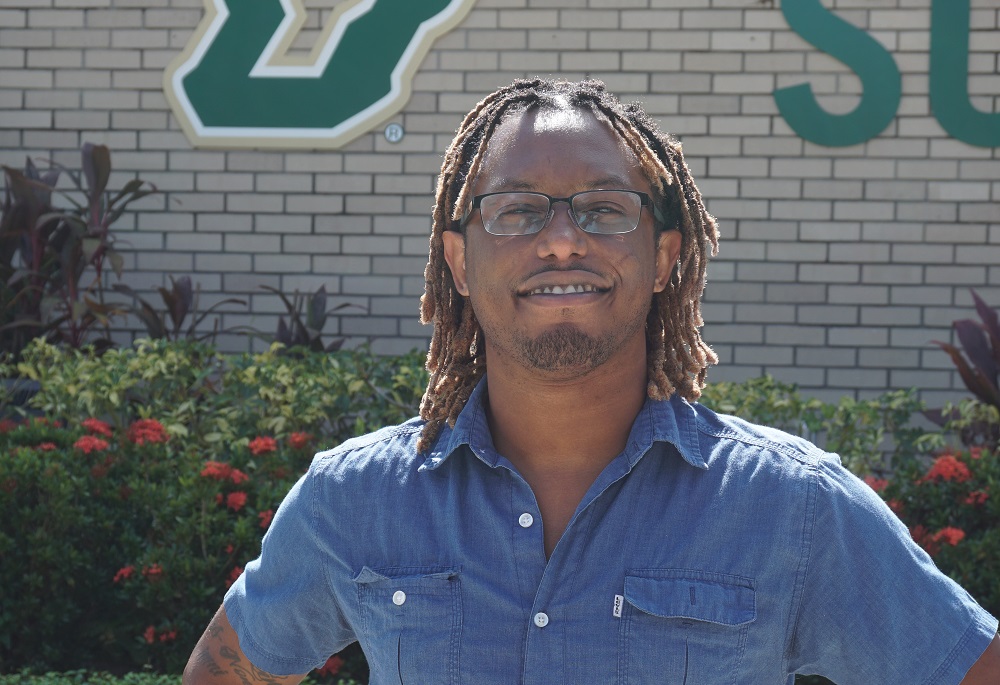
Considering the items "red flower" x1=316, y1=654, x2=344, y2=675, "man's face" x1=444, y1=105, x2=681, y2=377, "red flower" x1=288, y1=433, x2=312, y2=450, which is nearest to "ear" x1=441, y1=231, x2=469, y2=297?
"man's face" x1=444, y1=105, x2=681, y2=377

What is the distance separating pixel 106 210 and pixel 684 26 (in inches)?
113

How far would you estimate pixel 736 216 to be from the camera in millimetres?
5586

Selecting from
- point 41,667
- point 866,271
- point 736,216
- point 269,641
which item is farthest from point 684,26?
point 269,641

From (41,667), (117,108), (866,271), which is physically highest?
(117,108)

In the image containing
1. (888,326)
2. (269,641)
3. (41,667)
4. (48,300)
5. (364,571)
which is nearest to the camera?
(364,571)

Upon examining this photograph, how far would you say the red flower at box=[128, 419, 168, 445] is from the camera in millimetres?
3783

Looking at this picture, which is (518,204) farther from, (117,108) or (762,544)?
(117,108)

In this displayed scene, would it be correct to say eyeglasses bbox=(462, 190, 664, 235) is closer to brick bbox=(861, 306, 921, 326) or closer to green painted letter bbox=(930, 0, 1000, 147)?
brick bbox=(861, 306, 921, 326)

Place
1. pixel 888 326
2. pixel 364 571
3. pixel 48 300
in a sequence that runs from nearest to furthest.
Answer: pixel 364 571 → pixel 48 300 → pixel 888 326

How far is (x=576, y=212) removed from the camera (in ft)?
5.95

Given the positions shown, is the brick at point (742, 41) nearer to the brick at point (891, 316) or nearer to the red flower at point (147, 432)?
the brick at point (891, 316)

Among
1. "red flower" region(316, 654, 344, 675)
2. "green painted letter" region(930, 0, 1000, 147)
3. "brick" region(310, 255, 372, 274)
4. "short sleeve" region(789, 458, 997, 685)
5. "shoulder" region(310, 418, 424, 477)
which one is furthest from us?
"brick" region(310, 255, 372, 274)

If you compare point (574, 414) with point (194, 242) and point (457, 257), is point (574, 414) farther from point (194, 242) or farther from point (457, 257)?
point (194, 242)

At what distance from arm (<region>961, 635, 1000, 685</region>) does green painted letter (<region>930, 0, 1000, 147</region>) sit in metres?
4.29
